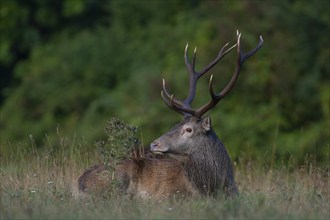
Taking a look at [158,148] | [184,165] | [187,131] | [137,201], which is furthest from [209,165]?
[137,201]

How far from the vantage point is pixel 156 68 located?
24922 millimetres

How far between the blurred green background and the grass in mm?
7692

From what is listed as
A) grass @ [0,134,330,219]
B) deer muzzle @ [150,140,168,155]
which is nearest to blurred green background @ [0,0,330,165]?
grass @ [0,134,330,219]

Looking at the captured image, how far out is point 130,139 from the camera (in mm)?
11094

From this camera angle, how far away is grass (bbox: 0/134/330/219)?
9344mm

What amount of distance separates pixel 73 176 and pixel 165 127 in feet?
35.6

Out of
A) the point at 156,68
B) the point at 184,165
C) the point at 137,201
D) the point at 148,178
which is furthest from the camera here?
the point at 156,68

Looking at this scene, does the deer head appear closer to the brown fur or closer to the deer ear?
the deer ear

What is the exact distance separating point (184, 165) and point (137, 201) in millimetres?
1454

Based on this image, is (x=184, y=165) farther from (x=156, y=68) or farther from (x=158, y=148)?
(x=156, y=68)

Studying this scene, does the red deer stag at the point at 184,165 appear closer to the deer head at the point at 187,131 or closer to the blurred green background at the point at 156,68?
the deer head at the point at 187,131

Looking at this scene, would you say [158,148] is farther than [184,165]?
No

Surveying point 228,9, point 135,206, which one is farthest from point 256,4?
point 135,206

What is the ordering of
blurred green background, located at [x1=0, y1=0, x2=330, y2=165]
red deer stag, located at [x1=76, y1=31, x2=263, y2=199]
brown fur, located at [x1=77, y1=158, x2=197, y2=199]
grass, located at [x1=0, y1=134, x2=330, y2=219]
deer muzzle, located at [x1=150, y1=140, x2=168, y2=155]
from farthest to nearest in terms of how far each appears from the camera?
blurred green background, located at [x1=0, y1=0, x2=330, y2=165]
deer muzzle, located at [x1=150, y1=140, x2=168, y2=155]
red deer stag, located at [x1=76, y1=31, x2=263, y2=199]
brown fur, located at [x1=77, y1=158, x2=197, y2=199]
grass, located at [x1=0, y1=134, x2=330, y2=219]
